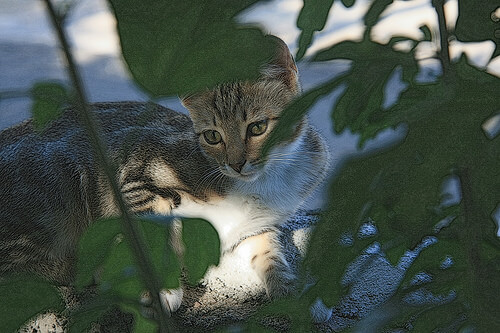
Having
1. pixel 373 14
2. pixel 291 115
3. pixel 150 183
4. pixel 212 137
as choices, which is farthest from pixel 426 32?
pixel 150 183

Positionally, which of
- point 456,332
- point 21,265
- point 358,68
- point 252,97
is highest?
point 358,68

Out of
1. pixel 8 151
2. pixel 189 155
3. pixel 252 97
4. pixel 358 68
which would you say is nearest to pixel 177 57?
pixel 358 68

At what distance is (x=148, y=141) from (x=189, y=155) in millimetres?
97

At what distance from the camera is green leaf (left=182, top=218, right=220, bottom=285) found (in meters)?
0.41

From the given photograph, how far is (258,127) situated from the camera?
118 cm

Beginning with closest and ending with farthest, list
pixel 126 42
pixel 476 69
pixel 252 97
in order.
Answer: pixel 126 42
pixel 476 69
pixel 252 97

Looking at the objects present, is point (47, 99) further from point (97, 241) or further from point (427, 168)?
point (427, 168)

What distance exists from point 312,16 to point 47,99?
0.17 metres

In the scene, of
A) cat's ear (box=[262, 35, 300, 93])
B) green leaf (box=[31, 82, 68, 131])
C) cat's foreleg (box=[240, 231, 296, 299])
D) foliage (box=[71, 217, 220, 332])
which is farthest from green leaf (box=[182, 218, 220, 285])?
cat's foreleg (box=[240, 231, 296, 299])

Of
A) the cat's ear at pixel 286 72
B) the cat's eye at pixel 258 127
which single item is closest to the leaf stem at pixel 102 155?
the cat's ear at pixel 286 72

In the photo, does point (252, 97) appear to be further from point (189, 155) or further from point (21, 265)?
point (21, 265)

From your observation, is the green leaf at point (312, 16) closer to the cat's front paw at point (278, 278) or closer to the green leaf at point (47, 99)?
the green leaf at point (47, 99)

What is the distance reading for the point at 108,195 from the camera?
4.33ft

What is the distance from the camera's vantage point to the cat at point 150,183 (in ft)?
4.11
